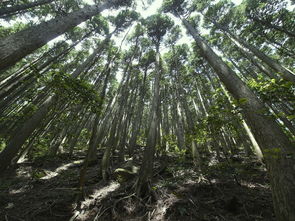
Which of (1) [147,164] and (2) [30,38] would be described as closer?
(2) [30,38]

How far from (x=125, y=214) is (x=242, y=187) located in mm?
4139

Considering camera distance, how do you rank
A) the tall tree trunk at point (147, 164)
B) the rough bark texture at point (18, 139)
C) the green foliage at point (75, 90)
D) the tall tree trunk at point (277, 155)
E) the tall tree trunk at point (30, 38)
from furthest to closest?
1. the rough bark texture at point (18, 139)
2. the tall tree trunk at point (147, 164)
3. the green foliage at point (75, 90)
4. the tall tree trunk at point (30, 38)
5. the tall tree trunk at point (277, 155)

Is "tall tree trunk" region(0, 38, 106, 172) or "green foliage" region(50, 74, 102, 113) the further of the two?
"tall tree trunk" region(0, 38, 106, 172)

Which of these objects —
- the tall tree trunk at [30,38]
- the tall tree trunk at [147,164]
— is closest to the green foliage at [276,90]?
the tall tree trunk at [147,164]

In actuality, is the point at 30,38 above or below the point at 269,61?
below

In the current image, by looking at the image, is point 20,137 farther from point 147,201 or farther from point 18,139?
point 147,201

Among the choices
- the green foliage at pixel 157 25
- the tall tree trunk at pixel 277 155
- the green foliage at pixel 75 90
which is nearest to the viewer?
the tall tree trunk at pixel 277 155

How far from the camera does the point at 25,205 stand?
4.27m

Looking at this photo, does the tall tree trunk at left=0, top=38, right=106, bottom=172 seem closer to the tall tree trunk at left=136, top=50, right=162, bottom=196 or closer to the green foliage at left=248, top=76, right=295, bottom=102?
the tall tree trunk at left=136, top=50, right=162, bottom=196

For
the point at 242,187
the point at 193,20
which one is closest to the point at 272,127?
the point at 242,187

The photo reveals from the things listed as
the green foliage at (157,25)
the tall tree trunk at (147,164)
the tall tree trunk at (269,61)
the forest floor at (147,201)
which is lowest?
the forest floor at (147,201)

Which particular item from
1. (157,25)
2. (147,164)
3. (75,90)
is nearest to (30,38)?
(75,90)

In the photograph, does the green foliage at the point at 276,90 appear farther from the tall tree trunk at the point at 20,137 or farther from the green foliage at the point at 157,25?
the green foliage at the point at 157,25

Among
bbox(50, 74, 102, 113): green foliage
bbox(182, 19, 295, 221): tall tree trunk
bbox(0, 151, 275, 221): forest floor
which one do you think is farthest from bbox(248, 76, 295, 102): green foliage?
bbox(50, 74, 102, 113): green foliage
